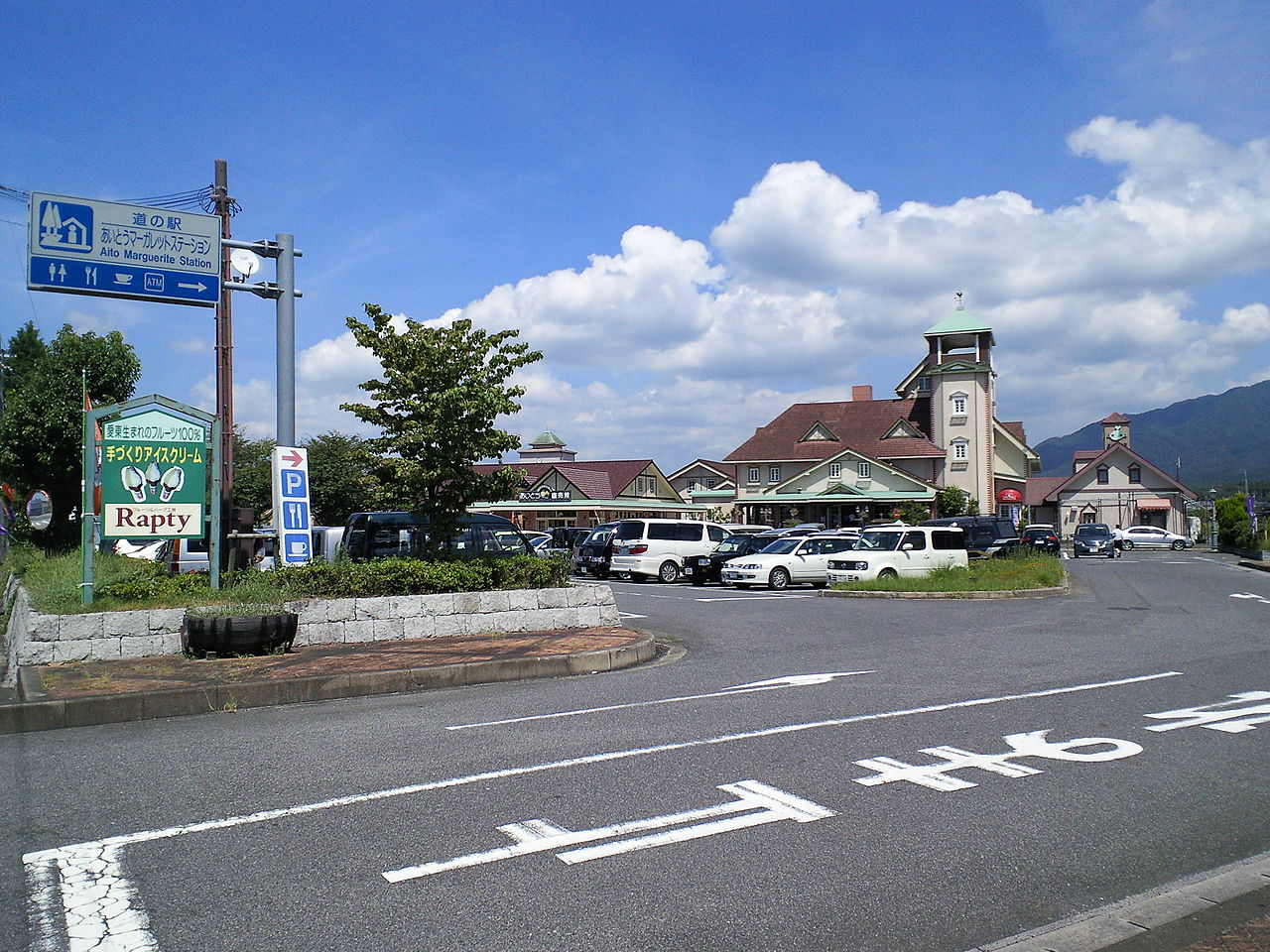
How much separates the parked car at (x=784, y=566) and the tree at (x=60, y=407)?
1768 centimetres

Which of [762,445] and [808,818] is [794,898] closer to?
[808,818]

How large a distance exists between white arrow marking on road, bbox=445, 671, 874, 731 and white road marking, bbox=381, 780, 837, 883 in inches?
115

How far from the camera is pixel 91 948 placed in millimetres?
3986

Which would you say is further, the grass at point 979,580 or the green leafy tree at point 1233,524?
the green leafy tree at point 1233,524

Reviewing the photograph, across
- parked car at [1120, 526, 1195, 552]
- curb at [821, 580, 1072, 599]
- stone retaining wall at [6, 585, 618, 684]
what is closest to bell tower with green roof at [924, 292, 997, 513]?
parked car at [1120, 526, 1195, 552]

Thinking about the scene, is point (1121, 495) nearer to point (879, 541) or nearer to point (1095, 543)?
point (1095, 543)

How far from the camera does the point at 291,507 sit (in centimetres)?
1454

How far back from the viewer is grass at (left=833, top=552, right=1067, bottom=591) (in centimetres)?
2072

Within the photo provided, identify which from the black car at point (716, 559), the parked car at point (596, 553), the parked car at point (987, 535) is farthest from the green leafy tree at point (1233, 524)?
the parked car at point (596, 553)

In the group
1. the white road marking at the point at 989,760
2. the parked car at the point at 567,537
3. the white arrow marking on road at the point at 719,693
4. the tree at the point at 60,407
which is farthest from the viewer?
the parked car at the point at 567,537

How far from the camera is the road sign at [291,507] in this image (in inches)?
567

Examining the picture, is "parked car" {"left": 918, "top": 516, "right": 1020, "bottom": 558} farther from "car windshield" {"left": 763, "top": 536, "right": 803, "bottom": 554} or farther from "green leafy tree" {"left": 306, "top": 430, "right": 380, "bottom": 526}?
"green leafy tree" {"left": 306, "top": 430, "right": 380, "bottom": 526}

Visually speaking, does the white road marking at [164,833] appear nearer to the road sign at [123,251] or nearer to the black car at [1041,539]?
the road sign at [123,251]

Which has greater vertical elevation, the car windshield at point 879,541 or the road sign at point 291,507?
the road sign at point 291,507
